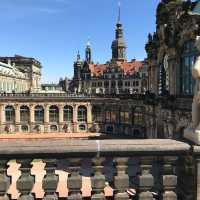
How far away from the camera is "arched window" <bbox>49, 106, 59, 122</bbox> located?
67812 millimetres

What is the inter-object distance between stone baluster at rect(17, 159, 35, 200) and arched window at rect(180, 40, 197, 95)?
22629 mm

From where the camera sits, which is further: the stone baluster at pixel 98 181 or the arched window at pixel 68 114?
the arched window at pixel 68 114

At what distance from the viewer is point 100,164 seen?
5.44m

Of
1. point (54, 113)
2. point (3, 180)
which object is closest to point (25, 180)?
point (3, 180)

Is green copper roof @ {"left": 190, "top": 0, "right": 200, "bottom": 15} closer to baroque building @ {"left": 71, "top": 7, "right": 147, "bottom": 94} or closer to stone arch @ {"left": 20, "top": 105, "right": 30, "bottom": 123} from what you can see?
stone arch @ {"left": 20, "top": 105, "right": 30, "bottom": 123}

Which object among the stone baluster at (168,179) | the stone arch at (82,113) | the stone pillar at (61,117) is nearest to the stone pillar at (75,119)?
the stone arch at (82,113)

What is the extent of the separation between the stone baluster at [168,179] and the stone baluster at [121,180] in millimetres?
543

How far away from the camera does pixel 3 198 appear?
524 centimetres

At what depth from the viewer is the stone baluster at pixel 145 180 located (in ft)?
17.8

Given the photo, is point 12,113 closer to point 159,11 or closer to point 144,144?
point 159,11

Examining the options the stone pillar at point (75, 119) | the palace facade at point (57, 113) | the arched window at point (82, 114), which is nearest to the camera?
the palace facade at point (57, 113)

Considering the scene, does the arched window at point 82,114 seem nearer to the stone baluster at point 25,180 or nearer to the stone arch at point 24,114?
the stone arch at point 24,114

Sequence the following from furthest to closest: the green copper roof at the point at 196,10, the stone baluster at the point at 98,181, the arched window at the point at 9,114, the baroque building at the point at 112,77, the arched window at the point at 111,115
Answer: the baroque building at the point at 112,77
the arched window at the point at 9,114
the arched window at the point at 111,115
the green copper roof at the point at 196,10
the stone baluster at the point at 98,181

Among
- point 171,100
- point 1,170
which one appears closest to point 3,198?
point 1,170
